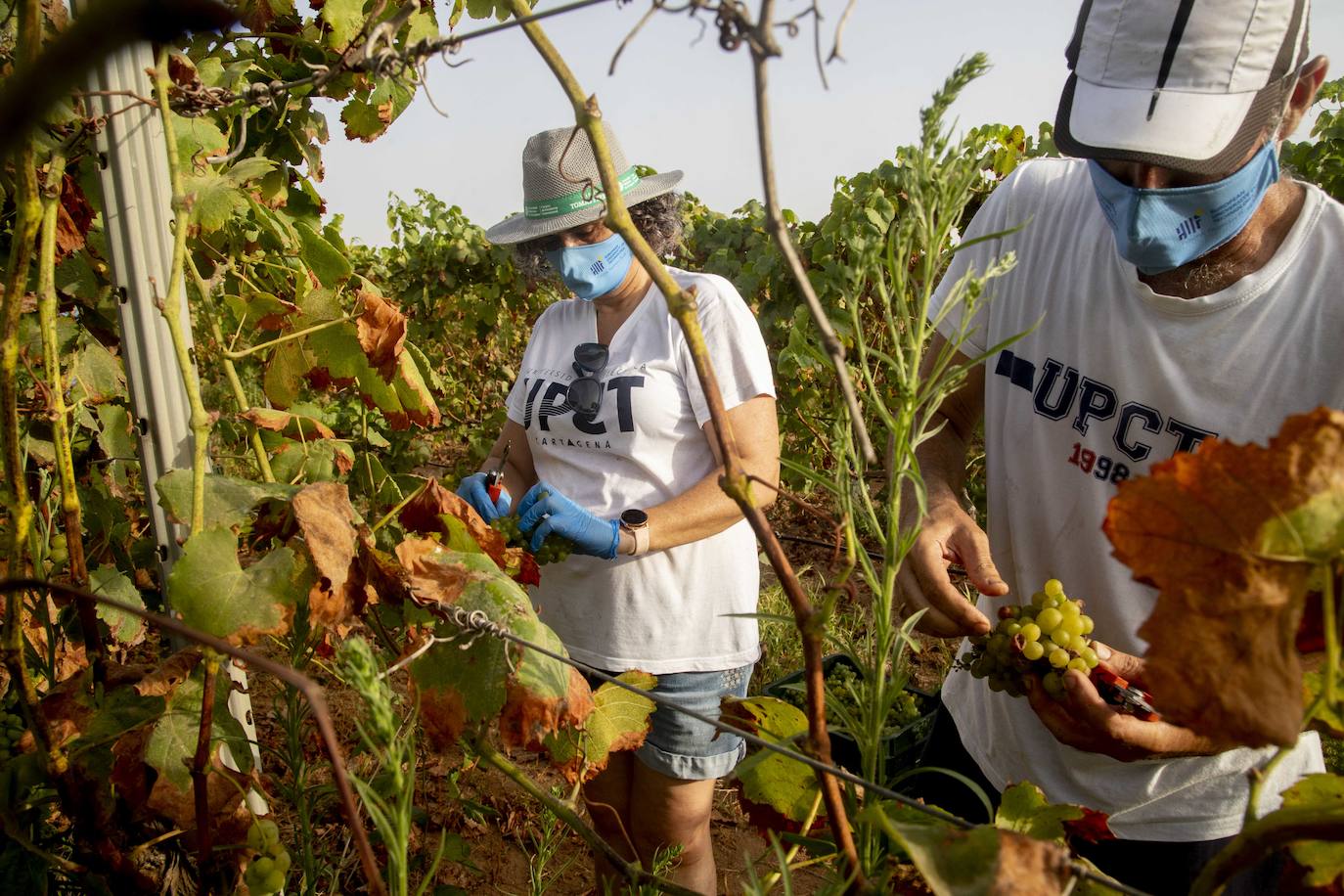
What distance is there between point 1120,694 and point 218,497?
1350mm

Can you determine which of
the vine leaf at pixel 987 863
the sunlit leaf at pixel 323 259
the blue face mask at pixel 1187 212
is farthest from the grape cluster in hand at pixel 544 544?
the vine leaf at pixel 987 863

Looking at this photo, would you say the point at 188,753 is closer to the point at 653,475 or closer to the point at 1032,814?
the point at 1032,814

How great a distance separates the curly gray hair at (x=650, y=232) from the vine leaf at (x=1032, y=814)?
2.23 meters

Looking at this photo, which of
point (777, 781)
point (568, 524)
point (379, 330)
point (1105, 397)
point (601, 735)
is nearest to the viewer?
point (777, 781)

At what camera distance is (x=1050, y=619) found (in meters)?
1.35

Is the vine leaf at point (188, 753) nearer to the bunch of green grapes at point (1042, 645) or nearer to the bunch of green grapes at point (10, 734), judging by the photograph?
the bunch of green grapes at point (10, 734)

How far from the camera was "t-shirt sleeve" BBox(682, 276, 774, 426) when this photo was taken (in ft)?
7.58

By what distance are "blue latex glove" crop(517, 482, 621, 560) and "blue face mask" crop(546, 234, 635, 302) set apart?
24.4 inches

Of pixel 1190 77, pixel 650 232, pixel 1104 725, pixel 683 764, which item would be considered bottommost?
pixel 683 764

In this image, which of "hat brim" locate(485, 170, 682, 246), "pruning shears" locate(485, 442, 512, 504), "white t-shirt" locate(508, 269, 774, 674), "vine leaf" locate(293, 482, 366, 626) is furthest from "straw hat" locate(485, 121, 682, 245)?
"vine leaf" locate(293, 482, 366, 626)

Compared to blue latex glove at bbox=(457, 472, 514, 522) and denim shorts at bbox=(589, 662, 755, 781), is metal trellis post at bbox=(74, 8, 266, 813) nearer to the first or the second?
blue latex glove at bbox=(457, 472, 514, 522)

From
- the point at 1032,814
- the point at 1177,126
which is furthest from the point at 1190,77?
the point at 1032,814

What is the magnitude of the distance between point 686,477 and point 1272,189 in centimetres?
143

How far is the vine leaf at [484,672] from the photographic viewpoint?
978 mm
